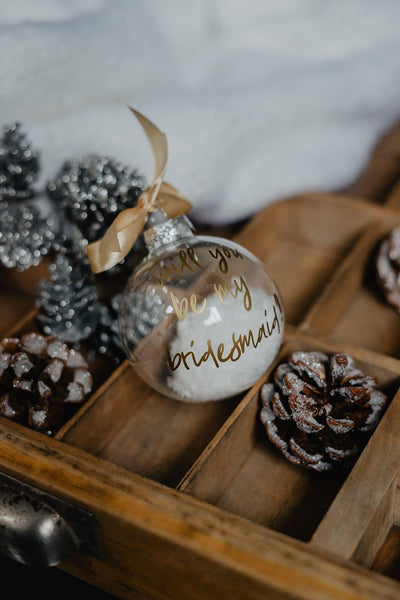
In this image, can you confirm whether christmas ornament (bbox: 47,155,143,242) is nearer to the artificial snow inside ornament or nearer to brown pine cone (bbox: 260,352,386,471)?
the artificial snow inside ornament

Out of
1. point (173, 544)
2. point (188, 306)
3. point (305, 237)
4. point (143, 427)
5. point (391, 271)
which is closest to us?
point (173, 544)

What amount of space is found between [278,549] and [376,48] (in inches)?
34.3

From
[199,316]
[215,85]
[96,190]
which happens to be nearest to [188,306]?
[199,316]

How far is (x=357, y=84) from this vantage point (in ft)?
3.18

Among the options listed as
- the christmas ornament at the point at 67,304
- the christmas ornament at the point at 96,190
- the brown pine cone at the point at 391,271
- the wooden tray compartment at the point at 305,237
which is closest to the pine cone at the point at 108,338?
the christmas ornament at the point at 67,304

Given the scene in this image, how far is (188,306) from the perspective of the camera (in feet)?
1.66

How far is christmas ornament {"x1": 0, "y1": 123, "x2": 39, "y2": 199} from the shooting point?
0.70 m

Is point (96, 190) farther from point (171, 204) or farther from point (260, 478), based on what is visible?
point (260, 478)

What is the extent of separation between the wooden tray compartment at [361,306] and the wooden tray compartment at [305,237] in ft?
0.15

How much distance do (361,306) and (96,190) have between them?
358 mm

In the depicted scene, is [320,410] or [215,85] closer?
[320,410]

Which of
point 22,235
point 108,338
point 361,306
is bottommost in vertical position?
point 361,306

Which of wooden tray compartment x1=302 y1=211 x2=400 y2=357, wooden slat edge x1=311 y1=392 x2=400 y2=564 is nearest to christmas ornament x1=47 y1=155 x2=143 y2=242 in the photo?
wooden tray compartment x1=302 y1=211 x2=400 y2=357

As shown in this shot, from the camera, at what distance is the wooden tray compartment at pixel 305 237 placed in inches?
31.3
